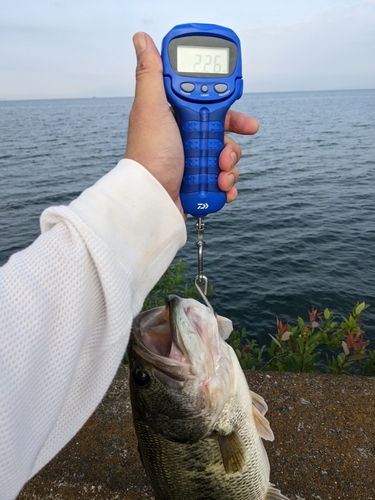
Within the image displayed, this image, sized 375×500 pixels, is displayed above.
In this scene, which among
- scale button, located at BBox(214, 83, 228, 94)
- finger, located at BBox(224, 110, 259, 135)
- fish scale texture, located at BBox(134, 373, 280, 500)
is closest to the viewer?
fish scale texture, located at BBox(134, 373, 280, 500)

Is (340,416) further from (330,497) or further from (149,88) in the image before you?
(149,88)

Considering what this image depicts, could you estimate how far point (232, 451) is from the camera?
2.00 meters

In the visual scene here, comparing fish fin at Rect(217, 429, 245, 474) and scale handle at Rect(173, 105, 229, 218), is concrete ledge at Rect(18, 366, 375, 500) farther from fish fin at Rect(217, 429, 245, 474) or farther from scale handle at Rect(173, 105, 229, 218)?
scale handle at Rect(173, 105, 229, 218)

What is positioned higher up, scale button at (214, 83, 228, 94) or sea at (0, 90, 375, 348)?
scale button at (214, 83, 228, 94)

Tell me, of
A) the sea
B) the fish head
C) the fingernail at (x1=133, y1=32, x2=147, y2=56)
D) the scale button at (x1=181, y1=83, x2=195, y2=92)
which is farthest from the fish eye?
the sea

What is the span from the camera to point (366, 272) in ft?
35.4

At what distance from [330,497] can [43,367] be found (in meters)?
2.29

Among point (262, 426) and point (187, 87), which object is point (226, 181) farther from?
point (262, 426)

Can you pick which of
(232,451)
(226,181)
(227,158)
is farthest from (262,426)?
(227,158)

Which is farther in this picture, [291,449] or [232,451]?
[291,449]

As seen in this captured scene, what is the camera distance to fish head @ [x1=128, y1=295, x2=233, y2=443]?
177 centimetres

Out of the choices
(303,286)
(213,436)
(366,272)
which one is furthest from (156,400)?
(366,272)

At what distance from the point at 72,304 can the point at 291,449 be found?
2.35 metres

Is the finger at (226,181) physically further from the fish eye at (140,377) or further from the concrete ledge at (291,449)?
the concrete ledge at (291,449)
